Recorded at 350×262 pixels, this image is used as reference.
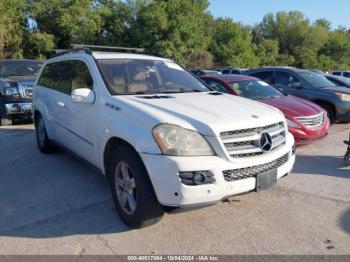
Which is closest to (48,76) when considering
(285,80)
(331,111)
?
(285,80)

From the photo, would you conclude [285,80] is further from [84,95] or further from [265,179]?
[84,95]

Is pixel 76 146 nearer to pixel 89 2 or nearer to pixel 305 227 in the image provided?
pixel 305 227

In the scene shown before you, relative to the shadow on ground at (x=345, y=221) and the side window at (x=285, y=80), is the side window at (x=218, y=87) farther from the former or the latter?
the shadow on ground at (x=345, y=221)

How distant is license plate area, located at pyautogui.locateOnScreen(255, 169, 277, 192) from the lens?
333 centimetres

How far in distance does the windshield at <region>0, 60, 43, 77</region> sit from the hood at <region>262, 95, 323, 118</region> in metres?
6.97

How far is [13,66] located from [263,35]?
64963 millimetres

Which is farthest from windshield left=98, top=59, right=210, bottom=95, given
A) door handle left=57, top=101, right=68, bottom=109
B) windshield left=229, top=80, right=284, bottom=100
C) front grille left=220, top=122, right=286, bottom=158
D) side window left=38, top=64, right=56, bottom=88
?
windshield left=229, top=80, right=284, bottom=100

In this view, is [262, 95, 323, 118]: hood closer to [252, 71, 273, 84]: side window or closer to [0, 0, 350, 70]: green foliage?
[252, 71, 273, 84]: side window

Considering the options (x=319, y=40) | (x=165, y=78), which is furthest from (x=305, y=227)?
(x=319, y=40)

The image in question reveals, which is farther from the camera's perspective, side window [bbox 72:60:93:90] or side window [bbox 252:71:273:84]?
side window [bbox 252:71:273:84]

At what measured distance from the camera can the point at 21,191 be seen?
15.4ft

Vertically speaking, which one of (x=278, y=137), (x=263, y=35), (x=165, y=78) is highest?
(x=263, y=35)

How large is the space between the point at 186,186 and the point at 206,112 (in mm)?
830

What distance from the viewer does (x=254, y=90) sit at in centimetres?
755
